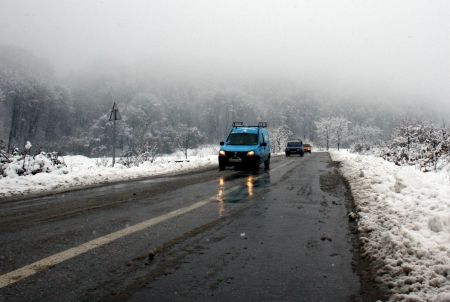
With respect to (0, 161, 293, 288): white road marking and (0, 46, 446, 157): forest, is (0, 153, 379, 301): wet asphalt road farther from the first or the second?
(0, 46, 446, 157): forest

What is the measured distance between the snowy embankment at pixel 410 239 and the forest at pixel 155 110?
2285 centimetres

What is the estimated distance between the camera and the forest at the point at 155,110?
86125 millimetres

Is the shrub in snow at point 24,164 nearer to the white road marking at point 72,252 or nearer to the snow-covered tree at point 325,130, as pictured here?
the white road marking at point 72,252

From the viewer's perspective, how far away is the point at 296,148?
39531mm

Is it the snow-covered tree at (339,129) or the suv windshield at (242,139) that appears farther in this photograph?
the snow-covered tree at (339,129)

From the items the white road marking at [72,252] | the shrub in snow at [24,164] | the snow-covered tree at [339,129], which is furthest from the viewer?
the snow-covered tree at [339,129]

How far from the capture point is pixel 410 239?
4.43 meters

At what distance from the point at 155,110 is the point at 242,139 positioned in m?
100

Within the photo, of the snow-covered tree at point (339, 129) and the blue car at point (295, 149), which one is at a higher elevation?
the snow-covered tree at point (339, 129)

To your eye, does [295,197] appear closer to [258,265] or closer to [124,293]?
[258,265]

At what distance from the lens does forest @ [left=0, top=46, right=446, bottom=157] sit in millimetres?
86125

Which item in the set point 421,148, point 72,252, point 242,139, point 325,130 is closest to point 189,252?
point 72,252

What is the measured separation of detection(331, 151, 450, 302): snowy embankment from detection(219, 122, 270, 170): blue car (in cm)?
989

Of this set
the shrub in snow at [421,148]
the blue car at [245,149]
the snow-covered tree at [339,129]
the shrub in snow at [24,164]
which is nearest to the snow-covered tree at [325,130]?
the snow-covered tree at [339,129]
